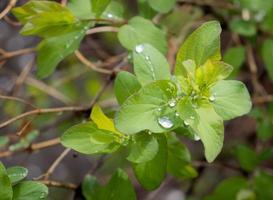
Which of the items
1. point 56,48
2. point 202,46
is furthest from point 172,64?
point 202,46

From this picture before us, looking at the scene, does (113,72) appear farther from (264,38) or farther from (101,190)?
(264,38)

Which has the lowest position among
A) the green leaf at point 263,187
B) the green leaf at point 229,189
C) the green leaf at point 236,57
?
the green leaf at point 263,187

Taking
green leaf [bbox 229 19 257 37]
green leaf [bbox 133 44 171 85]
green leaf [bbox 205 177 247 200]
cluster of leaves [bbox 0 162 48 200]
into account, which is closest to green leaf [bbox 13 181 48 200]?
cluster of leaves [bbox 0 162 48 200]

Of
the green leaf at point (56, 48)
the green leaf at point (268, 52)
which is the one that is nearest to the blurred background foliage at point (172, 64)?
the green leaf at point (268, 52)

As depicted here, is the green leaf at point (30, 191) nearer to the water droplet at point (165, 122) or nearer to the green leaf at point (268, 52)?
the water droplet at point (165, 122)

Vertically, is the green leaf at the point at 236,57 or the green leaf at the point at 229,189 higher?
the green leaf at the point at 236,57

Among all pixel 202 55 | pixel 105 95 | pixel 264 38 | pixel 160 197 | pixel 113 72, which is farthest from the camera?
pixel 160 197

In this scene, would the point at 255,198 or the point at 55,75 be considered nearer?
the point at 255,198

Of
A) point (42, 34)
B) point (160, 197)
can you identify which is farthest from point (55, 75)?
point (42, 34)
